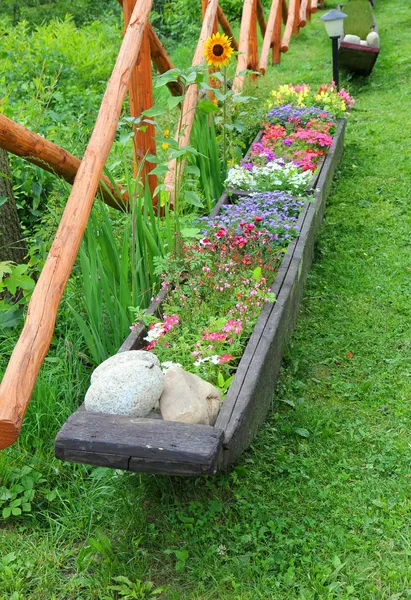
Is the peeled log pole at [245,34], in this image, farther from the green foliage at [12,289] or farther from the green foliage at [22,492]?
the green foliage at [22,492]

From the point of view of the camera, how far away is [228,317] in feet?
11.1

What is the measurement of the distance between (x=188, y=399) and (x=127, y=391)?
0.23 metres

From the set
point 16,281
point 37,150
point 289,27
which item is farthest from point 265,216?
point 289,27

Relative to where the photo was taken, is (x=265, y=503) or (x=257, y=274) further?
(x=257, y=274)

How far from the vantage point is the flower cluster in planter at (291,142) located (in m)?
4.84

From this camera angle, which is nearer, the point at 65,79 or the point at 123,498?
the point at 123,498

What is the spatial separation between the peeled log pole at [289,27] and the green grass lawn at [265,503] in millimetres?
7757

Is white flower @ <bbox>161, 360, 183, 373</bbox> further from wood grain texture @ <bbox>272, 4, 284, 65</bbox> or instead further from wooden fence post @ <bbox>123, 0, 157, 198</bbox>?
wood grain texture @ <bbox>272, 4, 284, 65</bbox>

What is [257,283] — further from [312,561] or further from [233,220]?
[312,561]

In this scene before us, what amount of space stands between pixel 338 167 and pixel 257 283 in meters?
3.32

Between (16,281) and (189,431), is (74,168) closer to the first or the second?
(16,281)

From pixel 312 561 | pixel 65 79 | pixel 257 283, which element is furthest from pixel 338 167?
pixel 312 561

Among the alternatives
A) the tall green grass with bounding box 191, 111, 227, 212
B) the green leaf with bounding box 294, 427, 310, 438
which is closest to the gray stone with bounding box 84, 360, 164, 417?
the green leaf with bounding box 294, 427, 310, 438

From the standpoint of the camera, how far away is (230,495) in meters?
2.90
